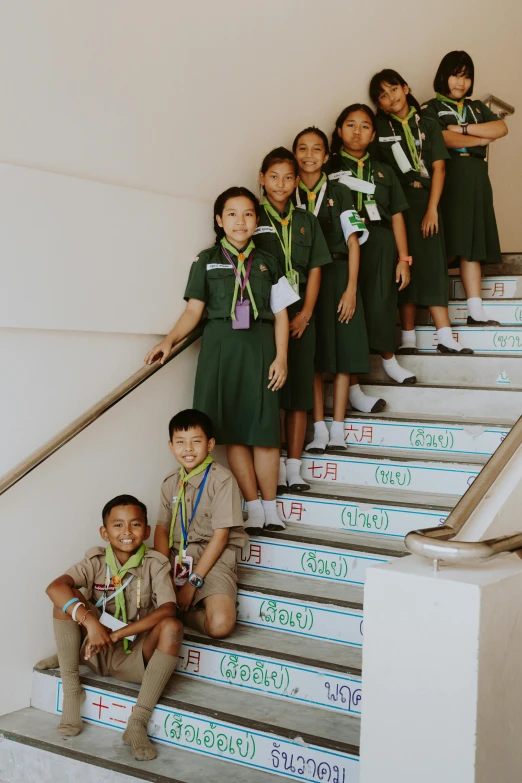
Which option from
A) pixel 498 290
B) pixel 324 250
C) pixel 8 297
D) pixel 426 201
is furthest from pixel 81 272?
pixel 498 290

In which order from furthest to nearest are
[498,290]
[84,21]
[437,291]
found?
1. [498,290]
2. [437,291]
3. [84,21]

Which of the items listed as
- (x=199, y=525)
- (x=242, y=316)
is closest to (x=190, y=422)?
(x=199, y=525)

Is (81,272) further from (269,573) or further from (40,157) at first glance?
(269,573)

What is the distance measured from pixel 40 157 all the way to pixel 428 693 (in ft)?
6.36

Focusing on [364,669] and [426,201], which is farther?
[426,201]

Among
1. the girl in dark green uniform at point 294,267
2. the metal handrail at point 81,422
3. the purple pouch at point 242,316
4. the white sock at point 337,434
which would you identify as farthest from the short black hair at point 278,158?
the white sock at point 337,434

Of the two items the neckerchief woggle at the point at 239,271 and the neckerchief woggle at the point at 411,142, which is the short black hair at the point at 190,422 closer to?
the neckerchief woggle at the point at 239,271

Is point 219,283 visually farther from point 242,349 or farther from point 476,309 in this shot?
point 476,309

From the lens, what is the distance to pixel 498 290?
14.4 feet

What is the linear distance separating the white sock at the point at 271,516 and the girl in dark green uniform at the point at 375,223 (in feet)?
2.29

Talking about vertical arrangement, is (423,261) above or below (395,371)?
above

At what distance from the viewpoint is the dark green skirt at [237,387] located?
3.33 meters

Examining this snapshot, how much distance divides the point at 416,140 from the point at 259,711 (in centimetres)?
264

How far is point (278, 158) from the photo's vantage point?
346 cm
